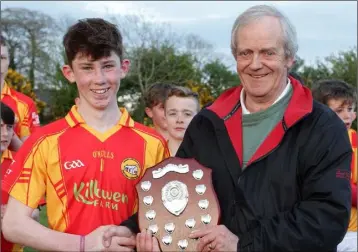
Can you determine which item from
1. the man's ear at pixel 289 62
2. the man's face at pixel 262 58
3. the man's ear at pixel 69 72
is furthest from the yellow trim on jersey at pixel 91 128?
the man's ear at pixel 289 62

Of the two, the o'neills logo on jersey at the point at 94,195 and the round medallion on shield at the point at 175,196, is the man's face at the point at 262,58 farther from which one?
the o'neills logo on jersey at the point at 94,195

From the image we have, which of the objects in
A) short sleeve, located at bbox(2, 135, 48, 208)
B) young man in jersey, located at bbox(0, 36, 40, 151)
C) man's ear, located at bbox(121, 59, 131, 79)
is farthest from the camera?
young man in jersey, located at bbox(0, 36, 40, 151)

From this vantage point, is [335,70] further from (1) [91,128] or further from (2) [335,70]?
(1) [91,128]

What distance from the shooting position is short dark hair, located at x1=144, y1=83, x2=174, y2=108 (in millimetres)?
5805

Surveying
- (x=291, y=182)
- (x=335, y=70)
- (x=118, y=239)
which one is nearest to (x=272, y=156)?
(x=291, y=182)

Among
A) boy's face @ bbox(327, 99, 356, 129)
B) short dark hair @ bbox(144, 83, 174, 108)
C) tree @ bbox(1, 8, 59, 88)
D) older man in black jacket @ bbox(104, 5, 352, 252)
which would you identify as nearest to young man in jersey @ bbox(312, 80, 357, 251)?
boy's face @ bbox(327, 99, 356, 129)

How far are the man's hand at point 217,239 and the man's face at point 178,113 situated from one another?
8.16 ft

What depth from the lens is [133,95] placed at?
3362 centimetres

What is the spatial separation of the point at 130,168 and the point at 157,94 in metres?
2.94

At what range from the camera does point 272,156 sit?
2582 mm

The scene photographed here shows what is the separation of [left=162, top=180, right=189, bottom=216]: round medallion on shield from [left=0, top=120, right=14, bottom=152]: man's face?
240cm

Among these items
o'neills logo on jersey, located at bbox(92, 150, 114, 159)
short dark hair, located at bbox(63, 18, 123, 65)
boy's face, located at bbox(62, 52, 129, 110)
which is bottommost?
o'neills logo on jersey, located at bbox(92, 150, 114, 159)

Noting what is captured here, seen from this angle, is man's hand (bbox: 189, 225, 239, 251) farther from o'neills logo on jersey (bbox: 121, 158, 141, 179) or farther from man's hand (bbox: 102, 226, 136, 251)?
o'neills logo on jersey (bbox: 121, 158, 141, 179)

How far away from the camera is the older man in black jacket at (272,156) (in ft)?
8.06
